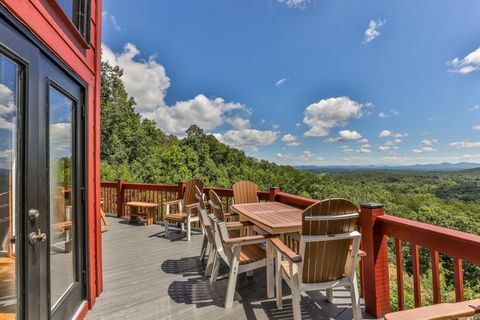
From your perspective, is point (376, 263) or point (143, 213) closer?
point (376, 263)

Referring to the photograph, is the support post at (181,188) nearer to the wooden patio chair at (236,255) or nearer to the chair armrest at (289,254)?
the wooden patio chair at (236,255)

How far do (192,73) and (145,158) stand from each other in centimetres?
812

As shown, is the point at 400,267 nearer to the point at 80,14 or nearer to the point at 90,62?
the point at 90,62

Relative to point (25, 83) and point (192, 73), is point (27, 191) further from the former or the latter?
point (192, 73)

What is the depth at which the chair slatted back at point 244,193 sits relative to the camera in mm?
4539

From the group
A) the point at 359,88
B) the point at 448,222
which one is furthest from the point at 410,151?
the point at 448,222

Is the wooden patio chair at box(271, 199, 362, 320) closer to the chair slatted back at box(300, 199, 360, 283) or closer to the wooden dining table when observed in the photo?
the chair slatted back at box(300, 199, 360, 283)

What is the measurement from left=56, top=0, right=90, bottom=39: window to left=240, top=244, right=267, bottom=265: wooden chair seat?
270cm

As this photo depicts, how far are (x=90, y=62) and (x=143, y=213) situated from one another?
471 cm

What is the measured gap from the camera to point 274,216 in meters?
3.17

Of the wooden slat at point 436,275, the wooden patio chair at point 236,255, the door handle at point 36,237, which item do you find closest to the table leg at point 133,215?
the wooden patio chair at point 236,255

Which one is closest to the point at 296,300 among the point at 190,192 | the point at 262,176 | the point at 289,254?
the point at 289,254

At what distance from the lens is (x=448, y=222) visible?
17.1 meters

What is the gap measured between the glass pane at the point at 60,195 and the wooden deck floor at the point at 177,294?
60 centimetres
